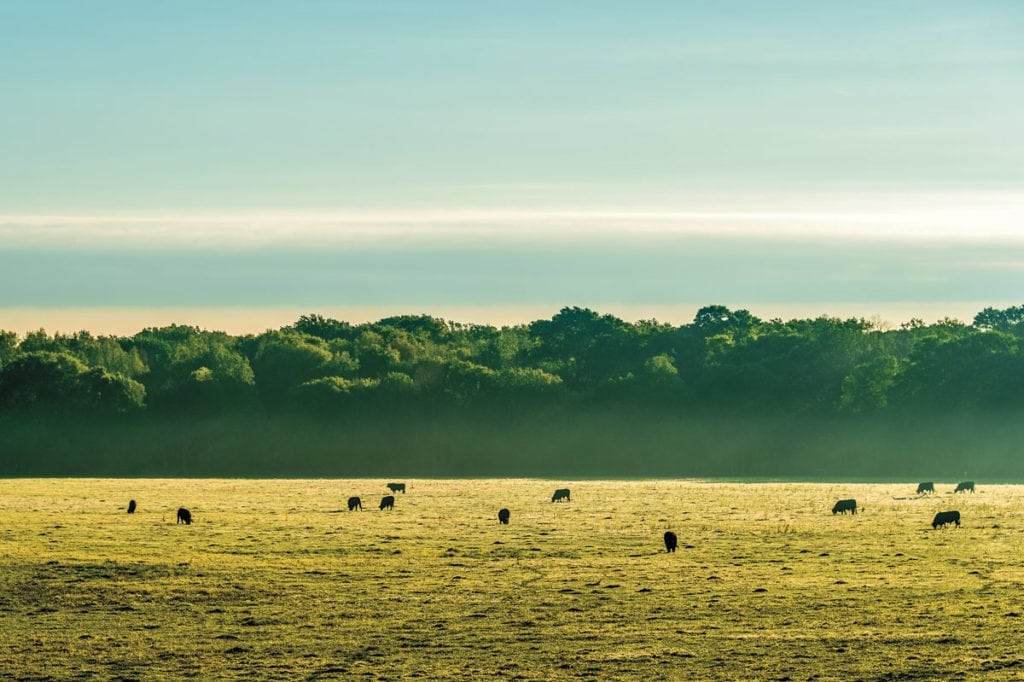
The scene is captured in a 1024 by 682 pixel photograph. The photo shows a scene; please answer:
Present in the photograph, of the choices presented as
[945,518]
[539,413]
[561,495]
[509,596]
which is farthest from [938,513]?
[539,413]

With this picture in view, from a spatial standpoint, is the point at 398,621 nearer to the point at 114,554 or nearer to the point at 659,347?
the point at 114,554

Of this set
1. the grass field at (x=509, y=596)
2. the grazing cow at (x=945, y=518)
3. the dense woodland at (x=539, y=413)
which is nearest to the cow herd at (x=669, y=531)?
the grazing cow at (x=945, y=518)

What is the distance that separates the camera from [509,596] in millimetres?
32750

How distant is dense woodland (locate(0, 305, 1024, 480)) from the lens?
358ft

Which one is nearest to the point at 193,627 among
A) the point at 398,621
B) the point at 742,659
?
the point at 398,621

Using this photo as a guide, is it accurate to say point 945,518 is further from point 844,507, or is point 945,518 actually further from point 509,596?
point 509,596

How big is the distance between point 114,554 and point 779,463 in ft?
260

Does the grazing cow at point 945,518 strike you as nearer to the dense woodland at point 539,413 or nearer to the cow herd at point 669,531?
the cow herd at point 669,531

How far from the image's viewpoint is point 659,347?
138m

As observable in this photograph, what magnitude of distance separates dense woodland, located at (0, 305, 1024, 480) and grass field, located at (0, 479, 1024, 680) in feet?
187

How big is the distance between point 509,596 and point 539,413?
86.8m

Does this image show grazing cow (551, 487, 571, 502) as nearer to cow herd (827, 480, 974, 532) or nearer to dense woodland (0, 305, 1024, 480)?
cow herd (827, 480, 974, 532)

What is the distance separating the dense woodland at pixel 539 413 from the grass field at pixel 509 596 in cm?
5687

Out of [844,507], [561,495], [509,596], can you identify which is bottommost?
[509,596]
